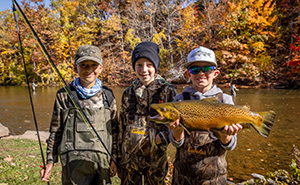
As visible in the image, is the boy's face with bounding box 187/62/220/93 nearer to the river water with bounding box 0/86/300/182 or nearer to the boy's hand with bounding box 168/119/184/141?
the boy's hand with bounding box 168/119/184/141

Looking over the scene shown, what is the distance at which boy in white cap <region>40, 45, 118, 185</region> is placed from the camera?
7.36 ft

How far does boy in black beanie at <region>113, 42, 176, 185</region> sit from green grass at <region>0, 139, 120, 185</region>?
1.94 meters

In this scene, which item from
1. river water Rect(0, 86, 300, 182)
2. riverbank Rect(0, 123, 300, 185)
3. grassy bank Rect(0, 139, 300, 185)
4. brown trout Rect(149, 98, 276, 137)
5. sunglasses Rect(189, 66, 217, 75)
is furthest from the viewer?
river water Rect(0, 86, 300, 182)

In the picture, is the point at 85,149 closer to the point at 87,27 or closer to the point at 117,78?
the point at 117,78

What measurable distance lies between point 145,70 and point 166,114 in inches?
33.7

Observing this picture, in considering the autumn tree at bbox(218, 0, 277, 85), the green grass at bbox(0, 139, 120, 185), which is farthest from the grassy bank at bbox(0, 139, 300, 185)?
the autumn tree at bbox(218, 0, 277, 85)

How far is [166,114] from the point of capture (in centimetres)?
174

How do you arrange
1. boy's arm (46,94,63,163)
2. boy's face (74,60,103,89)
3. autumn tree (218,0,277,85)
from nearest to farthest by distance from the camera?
boy's arm (46,94,63,163) → boy's face (74,60,103,89) → autumn tree (218,0,277,85)

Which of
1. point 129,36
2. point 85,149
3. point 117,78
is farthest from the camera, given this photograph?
point 117,78

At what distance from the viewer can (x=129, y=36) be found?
2686 cm

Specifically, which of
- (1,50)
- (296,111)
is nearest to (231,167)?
(296,111)

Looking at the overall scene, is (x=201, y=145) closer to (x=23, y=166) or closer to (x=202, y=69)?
(x=202, y=69)

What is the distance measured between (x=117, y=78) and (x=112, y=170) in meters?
30.5

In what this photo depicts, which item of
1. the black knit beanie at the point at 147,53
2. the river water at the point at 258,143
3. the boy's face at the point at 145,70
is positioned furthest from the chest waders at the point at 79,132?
the river water at the point at 258,143
